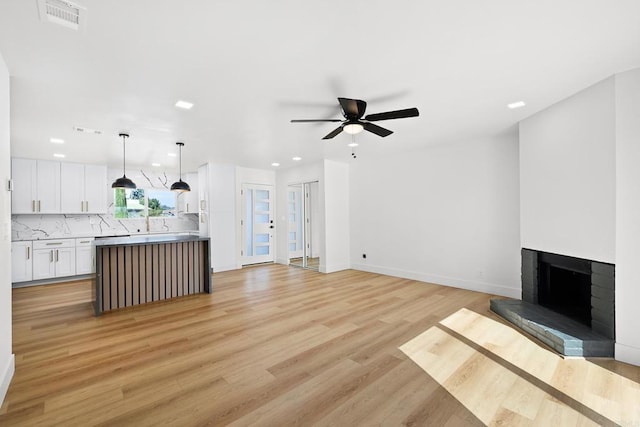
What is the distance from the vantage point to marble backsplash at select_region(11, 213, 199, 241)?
6125 millimetres

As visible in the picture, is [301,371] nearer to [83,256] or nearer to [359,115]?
[359,115]

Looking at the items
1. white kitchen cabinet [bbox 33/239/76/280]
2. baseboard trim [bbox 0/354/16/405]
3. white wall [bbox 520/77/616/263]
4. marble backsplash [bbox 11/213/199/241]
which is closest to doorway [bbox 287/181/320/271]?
marble backsplash [bbox 11/213/199/241]

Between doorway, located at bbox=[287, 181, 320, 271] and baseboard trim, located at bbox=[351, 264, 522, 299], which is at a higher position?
doorway, located at bbox=[287, 181, 320, 271]

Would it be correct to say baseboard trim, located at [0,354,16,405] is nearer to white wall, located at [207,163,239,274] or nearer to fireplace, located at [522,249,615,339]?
white wall, located at [207,163,239,274]

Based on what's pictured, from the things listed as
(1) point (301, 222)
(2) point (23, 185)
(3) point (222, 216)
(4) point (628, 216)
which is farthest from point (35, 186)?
(4) point (628, 216)

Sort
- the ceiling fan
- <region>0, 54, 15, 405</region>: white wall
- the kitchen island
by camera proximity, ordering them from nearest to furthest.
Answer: <region>0, 54, 15, 405</region>: white wall → the ceiling fan → the kitchen island

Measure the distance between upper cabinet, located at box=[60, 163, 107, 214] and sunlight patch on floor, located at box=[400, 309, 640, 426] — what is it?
7.32m

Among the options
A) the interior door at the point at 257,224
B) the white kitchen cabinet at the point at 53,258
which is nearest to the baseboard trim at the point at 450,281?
the interior door at the point at 257,224

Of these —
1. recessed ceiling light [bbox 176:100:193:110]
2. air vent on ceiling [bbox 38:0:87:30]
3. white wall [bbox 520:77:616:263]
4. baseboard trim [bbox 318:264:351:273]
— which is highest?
air vent on ceiling [bbox 38:0:87:30]

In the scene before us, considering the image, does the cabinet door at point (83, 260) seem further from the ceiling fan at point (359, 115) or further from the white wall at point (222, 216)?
the ceiling fan at point (359, 115)

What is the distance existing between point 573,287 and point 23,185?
31.6 ft

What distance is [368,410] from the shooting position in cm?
195

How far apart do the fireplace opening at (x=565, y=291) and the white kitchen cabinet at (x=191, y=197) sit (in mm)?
7814

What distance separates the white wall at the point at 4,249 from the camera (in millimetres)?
2174
